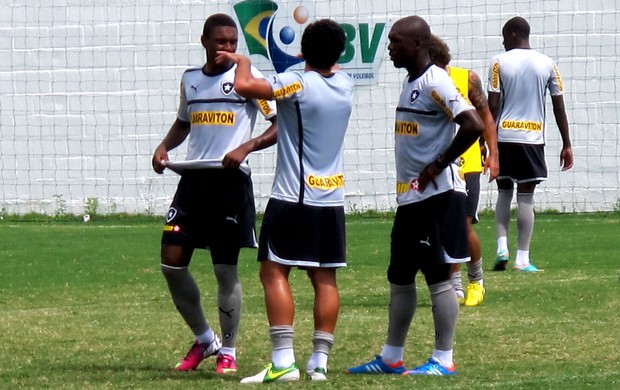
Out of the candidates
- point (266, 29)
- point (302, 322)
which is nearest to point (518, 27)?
point (302, 322)

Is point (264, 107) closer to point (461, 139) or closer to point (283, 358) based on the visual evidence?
point (461, 139)

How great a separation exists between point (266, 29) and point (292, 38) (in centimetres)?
39

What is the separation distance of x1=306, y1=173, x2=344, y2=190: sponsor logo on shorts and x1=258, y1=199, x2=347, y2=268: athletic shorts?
0.11 meters

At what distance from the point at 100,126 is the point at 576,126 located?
6.73 metres

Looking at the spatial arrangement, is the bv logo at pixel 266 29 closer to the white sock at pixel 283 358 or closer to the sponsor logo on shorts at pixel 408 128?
the sponsor logo on shorts at pixel 408 128

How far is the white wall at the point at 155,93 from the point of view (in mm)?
19766

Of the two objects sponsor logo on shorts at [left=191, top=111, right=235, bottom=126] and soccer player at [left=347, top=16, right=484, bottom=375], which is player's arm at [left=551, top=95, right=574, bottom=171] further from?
sponsor logo on shorts at [left=191, top=111, right=235, bottom=126]

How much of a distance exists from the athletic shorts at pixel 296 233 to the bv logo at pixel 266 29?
41.2 feet

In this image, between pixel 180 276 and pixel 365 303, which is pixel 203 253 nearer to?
pixel 365 303

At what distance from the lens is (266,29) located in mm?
19969

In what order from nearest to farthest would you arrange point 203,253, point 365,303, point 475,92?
point 475,92, point 365,303, point 203,253

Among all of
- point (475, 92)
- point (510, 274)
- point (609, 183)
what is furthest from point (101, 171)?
point (475, 92)

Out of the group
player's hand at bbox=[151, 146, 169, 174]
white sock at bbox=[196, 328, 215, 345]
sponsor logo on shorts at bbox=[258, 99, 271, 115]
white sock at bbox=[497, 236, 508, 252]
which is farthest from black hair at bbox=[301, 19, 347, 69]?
white sock at bbox=[497, 236, 508, 252]

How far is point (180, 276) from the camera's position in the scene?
7910mm
